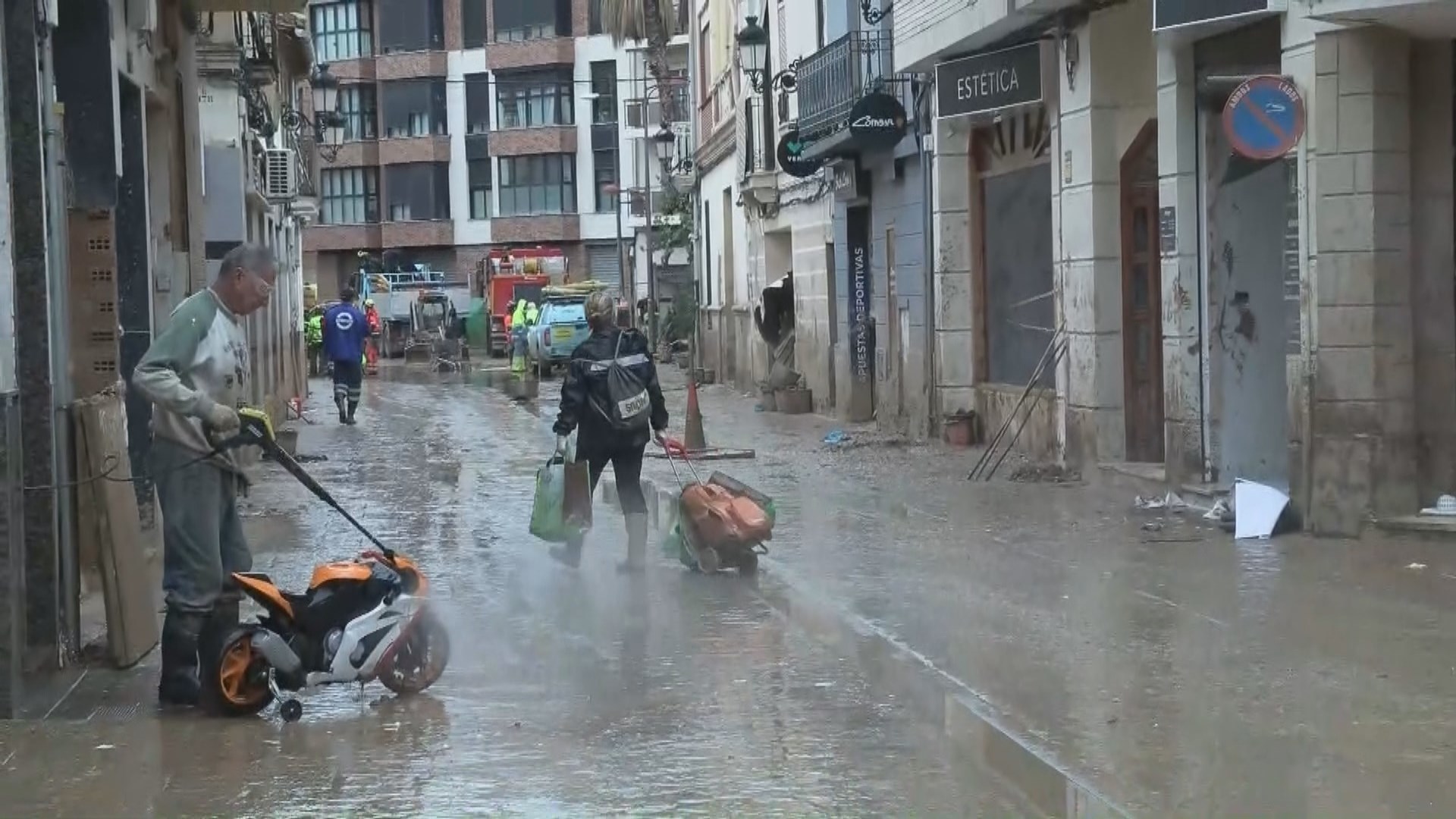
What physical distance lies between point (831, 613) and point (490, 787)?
149 inches

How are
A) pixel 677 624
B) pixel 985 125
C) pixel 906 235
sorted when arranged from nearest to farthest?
1. pixel 677 624
2. pixel 985 125
3. pixel 906 235

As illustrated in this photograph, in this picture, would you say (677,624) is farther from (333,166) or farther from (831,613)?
(333,166)

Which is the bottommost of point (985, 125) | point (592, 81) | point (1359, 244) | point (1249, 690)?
point (1249, 690)

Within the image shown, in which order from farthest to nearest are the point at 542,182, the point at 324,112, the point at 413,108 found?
the point at 413,108 < the point at 542,182 < the point at 324,112

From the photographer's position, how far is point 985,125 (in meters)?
19.8

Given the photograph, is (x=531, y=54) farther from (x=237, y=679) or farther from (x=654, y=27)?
(x=237, y=679)

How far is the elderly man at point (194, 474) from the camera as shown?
301 inches

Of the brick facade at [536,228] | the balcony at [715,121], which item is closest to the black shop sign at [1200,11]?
the balcony at [715,121]

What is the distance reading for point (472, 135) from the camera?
225 feet

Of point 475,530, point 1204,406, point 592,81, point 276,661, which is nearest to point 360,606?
point 276,661

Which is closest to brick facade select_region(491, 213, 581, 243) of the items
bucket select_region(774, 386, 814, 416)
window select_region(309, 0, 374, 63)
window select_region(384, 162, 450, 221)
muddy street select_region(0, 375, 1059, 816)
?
window select_region(384, 162, 450, 221)

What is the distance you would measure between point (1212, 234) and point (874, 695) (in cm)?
732

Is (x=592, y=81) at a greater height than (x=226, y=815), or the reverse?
(x=592, y=81)

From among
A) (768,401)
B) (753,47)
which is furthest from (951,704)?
(768,401)
